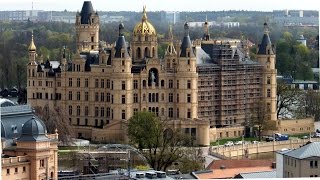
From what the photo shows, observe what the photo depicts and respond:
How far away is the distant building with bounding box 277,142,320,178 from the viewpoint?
14923 mm

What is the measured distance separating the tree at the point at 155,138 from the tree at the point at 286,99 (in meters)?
5.37

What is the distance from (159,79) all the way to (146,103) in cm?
53

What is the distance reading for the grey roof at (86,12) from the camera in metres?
28.1

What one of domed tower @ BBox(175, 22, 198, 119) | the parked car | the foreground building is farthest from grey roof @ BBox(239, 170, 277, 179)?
domed tower @ BBox(175, 22, 198, 119)

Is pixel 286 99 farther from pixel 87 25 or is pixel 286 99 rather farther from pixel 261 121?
pixel 87 25

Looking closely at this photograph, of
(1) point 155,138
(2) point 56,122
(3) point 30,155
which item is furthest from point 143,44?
(3) point 30,155

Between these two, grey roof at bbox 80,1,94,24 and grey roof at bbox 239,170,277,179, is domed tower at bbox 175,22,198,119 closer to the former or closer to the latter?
grey roof at bbox 80,1,94,24

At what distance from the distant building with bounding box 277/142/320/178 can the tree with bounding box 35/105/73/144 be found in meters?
8.33

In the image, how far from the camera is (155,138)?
74.4 feet

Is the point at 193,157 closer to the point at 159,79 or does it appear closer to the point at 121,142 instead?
the point at 121,142

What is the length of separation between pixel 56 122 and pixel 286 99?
7.39 m

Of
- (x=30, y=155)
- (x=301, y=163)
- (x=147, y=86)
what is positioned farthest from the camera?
(x=147, y=86)

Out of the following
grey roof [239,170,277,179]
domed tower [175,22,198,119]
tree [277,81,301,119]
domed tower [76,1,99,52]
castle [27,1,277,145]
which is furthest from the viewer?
tree [277,81,301,119]

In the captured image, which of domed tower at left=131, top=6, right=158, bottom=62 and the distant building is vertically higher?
domed tower at left=131, top=6, right=158, bottom=62
